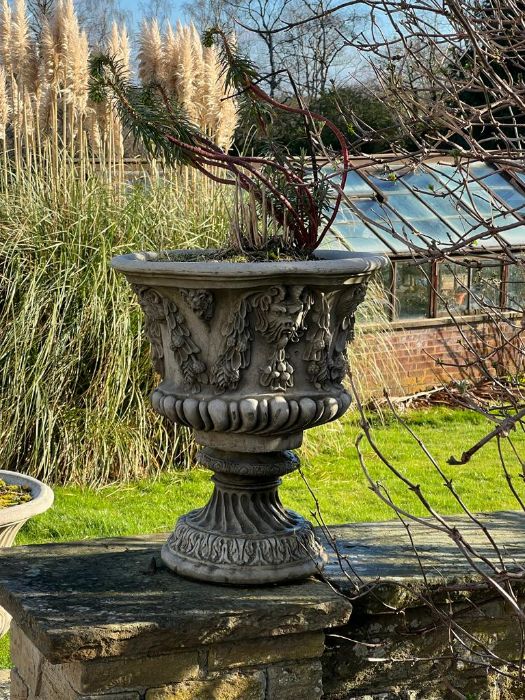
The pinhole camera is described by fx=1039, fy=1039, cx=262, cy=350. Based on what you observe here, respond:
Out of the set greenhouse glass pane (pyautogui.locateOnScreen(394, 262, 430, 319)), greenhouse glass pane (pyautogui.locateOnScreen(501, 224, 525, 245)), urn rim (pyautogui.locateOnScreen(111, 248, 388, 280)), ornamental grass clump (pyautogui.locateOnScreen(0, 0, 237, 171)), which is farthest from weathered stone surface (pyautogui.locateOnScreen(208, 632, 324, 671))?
greenhouse glass pane (pyautogui.locateOnScreen(501, 224, 525, 245))

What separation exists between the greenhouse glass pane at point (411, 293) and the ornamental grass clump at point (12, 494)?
552cm

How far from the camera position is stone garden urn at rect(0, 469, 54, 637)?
13.1 ft

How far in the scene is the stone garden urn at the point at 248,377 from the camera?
2.94 metres

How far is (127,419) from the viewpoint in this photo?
6.51m

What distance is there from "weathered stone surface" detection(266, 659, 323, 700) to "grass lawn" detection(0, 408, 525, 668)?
246cm

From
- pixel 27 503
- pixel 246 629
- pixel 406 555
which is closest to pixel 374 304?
pixel 27 503

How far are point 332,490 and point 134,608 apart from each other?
3814 millimetres

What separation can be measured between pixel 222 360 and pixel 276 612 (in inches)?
28.5

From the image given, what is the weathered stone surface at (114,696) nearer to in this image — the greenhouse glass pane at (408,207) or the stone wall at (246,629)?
the stone wall at (246,629)

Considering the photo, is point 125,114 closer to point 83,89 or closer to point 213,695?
point 213,695

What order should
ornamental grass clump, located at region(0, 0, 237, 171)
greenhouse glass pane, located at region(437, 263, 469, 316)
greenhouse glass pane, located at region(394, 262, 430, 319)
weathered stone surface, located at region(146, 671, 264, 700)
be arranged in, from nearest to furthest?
1. weathered stone surface, located at region(146, 671, 264, 700)
2. ornamental grass clump, located at region(0, 0, 237, 171)
3. greenhouse glass pane, located at region(394, 262, 430, 319)
4. greenhouse glass pane, located at region(437, 263, 469, 316)

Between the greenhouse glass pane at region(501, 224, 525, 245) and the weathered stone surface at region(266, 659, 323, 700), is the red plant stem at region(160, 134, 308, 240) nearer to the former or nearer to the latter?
the weathered stone surface at region(266, 659, 323, 700)

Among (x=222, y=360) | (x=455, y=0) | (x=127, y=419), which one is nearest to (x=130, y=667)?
(x=222, y=360)

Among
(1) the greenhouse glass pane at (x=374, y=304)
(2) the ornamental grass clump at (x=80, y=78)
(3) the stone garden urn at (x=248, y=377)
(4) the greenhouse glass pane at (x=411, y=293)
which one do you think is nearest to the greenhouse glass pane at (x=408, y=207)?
(4) the greenhouse glass pane at (x=411, y=293)
